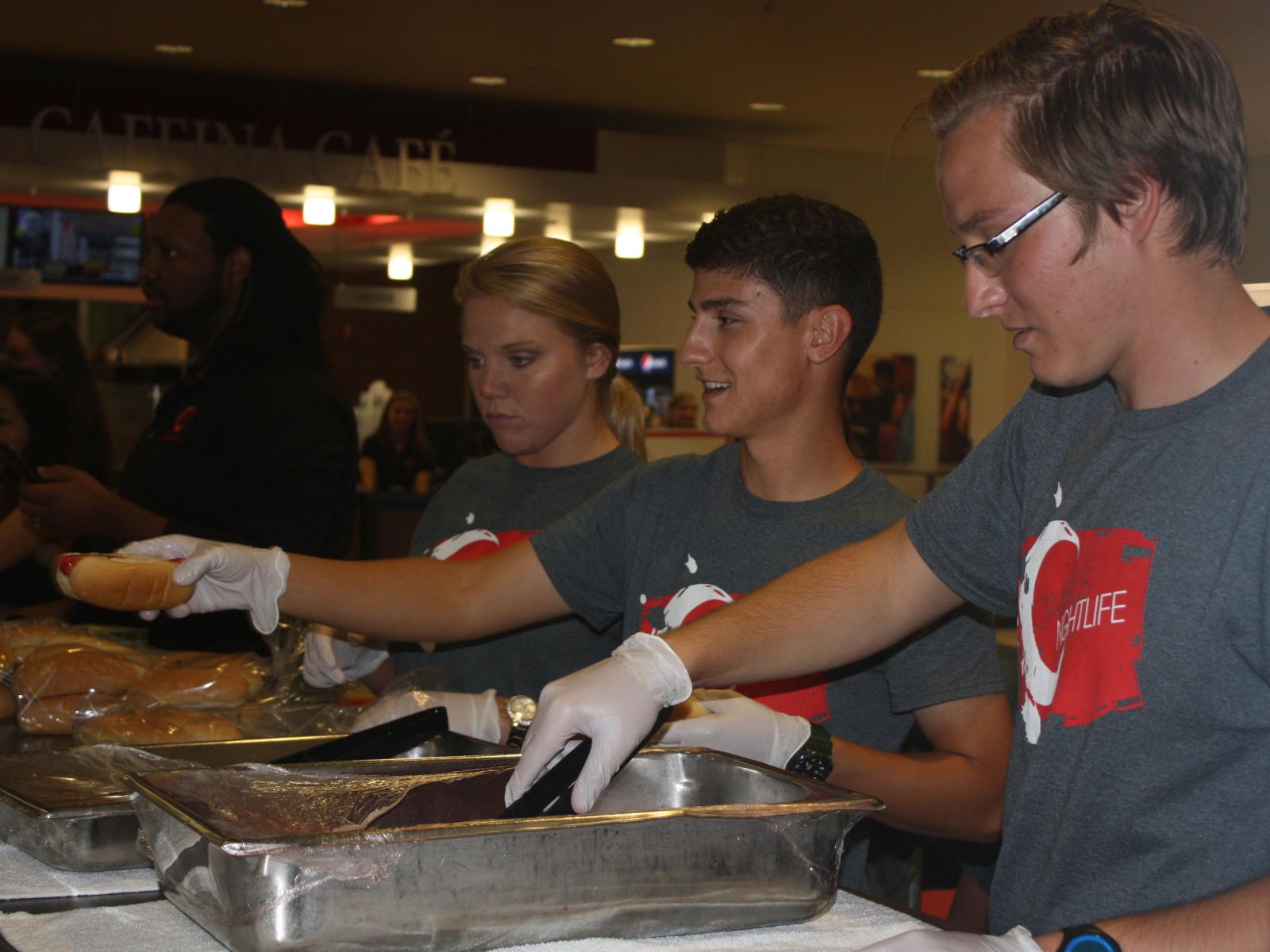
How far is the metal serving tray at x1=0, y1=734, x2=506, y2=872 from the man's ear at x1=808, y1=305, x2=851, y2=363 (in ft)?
2.25

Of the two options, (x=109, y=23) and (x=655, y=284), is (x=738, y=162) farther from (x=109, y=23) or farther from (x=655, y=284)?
(x=109, y=23)

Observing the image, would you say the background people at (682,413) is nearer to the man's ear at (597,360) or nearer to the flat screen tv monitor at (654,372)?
the flat screen tv monitor at (654,372)

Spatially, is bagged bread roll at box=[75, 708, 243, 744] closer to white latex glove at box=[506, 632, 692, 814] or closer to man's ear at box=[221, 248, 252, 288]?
white latex glove at box=[506, 632, 692, 814]

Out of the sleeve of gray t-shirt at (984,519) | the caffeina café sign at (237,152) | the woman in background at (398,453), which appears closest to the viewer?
the sleeve of gray t-shirt at (984,519)

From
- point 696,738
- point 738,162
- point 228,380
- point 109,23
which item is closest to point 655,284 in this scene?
point 738,162

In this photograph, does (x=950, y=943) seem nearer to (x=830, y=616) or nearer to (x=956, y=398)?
(x=830, y=616)

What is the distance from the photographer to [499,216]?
848cm

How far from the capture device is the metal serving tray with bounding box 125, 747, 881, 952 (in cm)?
94

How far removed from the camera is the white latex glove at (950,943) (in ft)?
3.11

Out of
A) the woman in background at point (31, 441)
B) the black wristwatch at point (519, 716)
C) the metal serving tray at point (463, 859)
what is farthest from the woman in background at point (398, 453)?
the metal serving tray at point (463, 859)

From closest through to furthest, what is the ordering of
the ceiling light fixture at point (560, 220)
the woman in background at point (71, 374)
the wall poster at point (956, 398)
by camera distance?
the woman in background at point (71, 374) < the ceiling light fixture at point (560, 220) < the wall poster at point (956, 398)

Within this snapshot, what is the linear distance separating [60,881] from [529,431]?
1170 mm

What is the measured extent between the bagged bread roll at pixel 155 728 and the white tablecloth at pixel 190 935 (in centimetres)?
59

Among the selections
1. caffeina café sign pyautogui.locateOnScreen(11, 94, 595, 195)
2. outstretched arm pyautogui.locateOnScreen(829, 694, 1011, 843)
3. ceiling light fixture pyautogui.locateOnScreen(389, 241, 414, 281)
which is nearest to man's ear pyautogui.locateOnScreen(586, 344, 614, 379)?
outstretched arm pyautogui.locateOnScreen(829, 694, 1011, 843)
